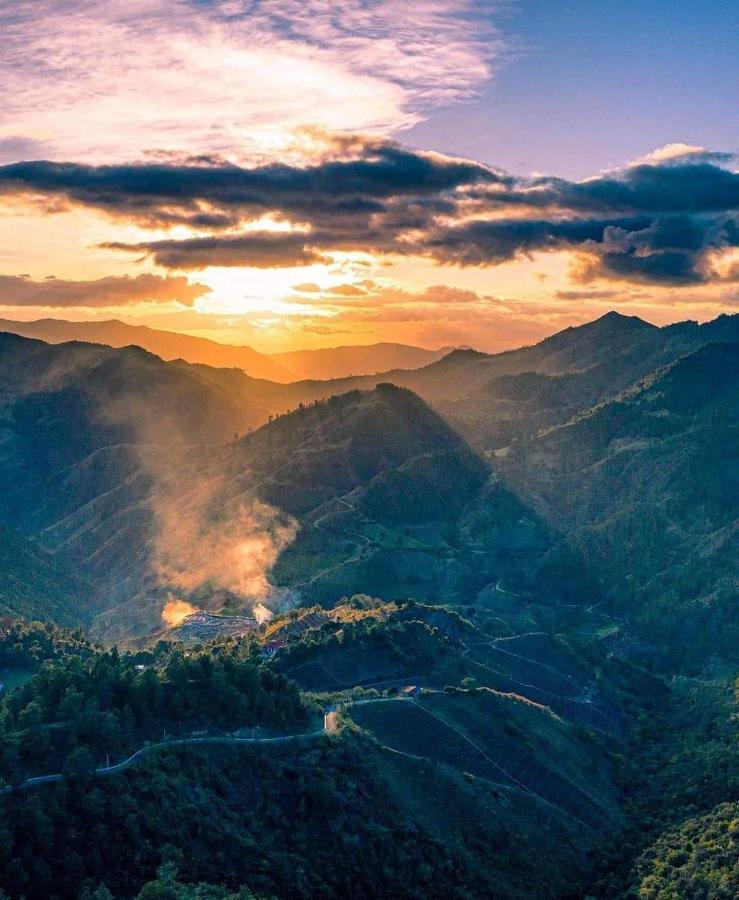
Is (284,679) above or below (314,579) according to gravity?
above

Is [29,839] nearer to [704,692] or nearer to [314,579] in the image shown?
[704,692]

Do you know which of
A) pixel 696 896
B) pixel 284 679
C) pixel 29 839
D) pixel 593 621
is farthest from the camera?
pixel 593 621

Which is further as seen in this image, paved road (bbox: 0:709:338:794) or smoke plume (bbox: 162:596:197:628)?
smoke plume (bbox: 162:596:197:628)

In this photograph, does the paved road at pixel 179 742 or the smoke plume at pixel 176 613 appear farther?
the smoke plume at pixel 176 613

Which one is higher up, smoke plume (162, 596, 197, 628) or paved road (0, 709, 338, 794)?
paved road (0, 709, 338, 794)

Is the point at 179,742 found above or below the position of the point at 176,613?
above

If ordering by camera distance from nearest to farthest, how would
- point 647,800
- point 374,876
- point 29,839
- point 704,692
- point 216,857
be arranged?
point 29,839
point 216,857
point 374,876
point 647,800
point 704,692

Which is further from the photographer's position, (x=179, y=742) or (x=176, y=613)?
(x=176, y=613)

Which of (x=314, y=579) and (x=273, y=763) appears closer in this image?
(x=273, y=763)

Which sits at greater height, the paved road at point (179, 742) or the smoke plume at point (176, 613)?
the paved road at point (179, 742)

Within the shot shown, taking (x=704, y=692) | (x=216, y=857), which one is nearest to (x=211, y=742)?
(x=216, y=857)

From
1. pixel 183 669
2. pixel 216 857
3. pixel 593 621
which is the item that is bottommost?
pixel 593 621
